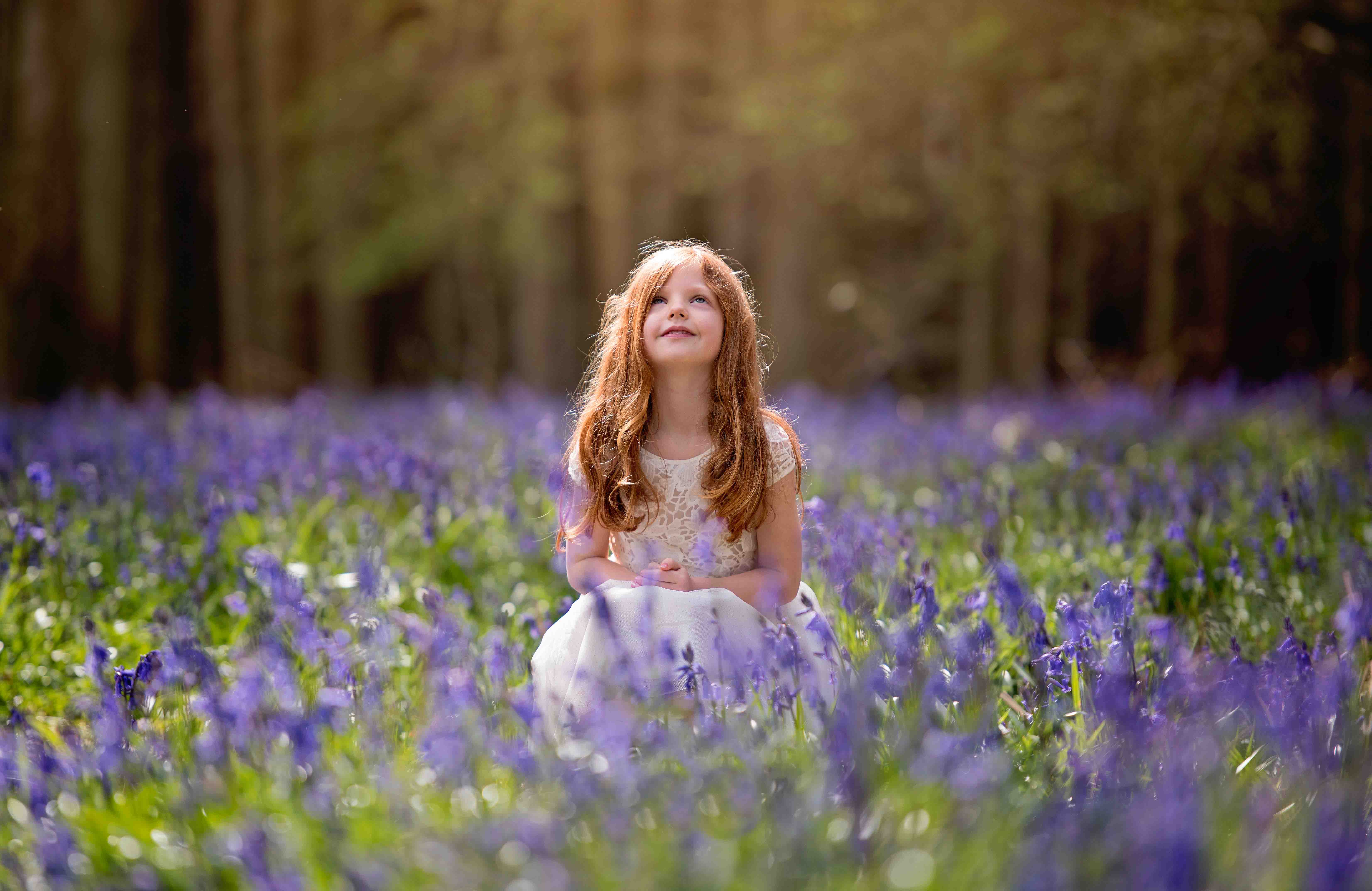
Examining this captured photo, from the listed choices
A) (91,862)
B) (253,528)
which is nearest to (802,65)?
(253,528)

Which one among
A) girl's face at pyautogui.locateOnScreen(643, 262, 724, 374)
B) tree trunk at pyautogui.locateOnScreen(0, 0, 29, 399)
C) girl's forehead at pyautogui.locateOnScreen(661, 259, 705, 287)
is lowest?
girl's face at pyautogui.locateOnScreen(643, 262, 724, 374)

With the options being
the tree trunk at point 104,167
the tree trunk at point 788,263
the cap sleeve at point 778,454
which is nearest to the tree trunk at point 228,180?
the tree trunk at point 104,167

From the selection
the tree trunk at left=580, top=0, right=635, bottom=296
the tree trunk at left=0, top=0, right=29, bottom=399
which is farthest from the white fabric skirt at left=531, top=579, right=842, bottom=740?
the tree trunk at left=580, top=0, right=635, bottom=296

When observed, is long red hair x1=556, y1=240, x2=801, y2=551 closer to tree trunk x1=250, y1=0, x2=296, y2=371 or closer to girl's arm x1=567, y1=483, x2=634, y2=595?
girl's arm x1=567, y1=483, x2=634, y2=595

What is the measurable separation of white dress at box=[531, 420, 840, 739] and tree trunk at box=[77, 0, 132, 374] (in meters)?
8.62

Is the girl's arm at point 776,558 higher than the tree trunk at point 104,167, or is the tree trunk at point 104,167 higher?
the tree trunk at point 104,167

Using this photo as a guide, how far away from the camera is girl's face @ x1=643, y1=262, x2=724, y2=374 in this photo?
9.49 ft

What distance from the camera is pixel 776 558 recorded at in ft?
9.55

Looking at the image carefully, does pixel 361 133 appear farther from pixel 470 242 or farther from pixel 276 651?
pixel 276 651

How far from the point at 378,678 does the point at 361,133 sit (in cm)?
1114

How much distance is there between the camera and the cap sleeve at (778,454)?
292cm

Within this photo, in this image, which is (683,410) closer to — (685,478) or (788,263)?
(685,478)

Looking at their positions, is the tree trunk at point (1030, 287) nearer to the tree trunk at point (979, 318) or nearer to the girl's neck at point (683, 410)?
the tree trunk at point (979, 318)

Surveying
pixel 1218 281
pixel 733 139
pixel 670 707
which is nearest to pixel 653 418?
pixel 670 707
